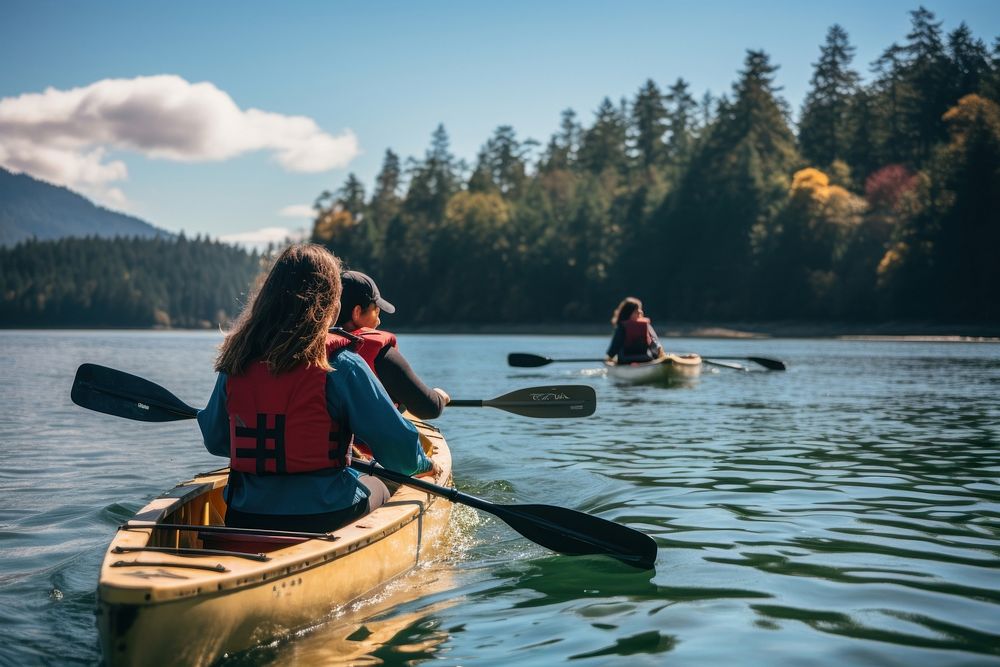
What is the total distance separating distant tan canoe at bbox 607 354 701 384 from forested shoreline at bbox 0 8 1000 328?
33.6 metres

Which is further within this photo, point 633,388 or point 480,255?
point 480,255

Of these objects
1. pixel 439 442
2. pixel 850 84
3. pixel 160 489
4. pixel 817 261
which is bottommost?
pixel 160 489

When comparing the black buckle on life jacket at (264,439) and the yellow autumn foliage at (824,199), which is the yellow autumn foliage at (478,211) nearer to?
the yellow autumn foliage at (824,199)

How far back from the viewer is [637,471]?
8680mm

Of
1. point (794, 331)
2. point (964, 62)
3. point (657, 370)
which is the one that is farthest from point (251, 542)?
point (964, 62)

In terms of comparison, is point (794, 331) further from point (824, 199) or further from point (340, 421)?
point (340, 421)

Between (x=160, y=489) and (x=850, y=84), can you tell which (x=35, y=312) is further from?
(x=160, y=489)

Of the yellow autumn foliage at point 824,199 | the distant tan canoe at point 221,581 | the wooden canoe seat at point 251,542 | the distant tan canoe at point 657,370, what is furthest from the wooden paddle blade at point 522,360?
the yellow autumn foliage at point 824,199

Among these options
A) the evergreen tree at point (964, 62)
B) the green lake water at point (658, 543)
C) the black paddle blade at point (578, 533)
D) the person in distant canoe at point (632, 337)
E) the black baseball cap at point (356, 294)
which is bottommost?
the green lake water at point (658, 543)

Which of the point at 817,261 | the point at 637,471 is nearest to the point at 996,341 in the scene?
the point at 817,261

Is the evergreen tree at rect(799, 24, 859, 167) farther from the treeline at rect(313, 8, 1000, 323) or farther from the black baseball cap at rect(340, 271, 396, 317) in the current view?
the black baseball cap at rect(340, 271, 396, 317)

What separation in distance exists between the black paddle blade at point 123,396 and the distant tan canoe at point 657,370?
41.3 ft

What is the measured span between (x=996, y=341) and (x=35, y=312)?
14419 centimetres

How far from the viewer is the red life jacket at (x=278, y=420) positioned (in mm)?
4027
